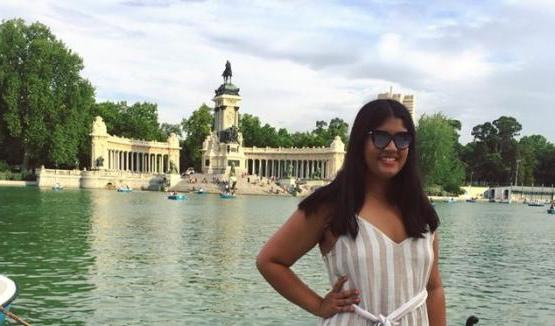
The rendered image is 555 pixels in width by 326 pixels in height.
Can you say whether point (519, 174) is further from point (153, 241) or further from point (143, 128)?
point (153, 241)

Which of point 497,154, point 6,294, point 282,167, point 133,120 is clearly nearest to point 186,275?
point 6,294

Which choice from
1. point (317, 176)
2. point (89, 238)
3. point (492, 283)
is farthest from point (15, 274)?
point (317, 176)

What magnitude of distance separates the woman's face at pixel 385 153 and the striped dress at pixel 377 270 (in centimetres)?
29

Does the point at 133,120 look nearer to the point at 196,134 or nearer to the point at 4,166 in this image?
the point at 196,134

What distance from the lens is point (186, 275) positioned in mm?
15727

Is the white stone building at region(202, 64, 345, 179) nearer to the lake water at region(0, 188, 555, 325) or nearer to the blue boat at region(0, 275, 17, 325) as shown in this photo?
the lake water at region(0, 188, 555, 325)

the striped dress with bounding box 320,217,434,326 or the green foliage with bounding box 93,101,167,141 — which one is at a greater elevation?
the green foliage with bounding box 93,101,167,141

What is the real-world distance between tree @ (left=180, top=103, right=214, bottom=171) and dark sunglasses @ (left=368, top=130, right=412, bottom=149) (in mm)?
103584

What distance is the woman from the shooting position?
Answer: 2.91 m

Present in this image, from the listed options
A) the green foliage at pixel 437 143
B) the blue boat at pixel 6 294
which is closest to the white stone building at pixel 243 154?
the green foliage at pixel 437 143

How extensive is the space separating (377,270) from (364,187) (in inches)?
16.5

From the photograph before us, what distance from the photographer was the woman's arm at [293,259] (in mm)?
2922

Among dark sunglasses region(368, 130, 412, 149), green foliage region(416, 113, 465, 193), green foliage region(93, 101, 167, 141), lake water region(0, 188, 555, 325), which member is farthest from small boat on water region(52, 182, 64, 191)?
dark sunglasses region(368, 130, 412, 149)

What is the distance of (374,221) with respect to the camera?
2.97 metres
